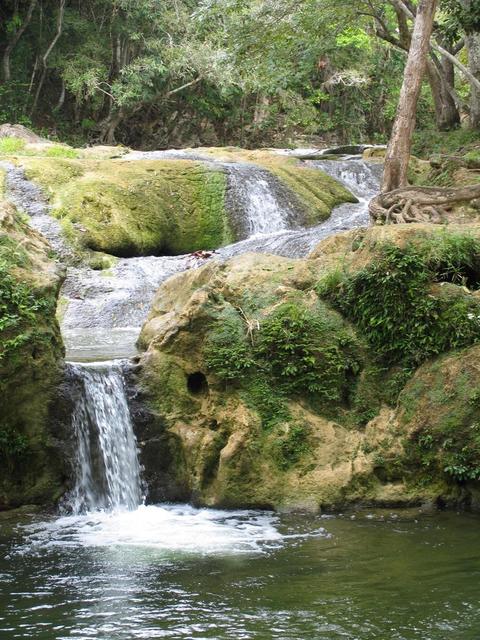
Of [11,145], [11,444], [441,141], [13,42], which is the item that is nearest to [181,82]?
[13,42]

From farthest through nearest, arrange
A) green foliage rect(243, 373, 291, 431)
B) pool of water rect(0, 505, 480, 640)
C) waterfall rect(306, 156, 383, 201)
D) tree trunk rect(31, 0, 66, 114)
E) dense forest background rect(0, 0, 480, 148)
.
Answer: tree trunk rect(31, 0, 66, 114) → dense forest background rect(0, 0, 480, 148) → waterfall rect(306, 156, 383, 201) → green foliage rect(243, 373, 291, 431) → pool of water rect(0, 505, 480, 640)

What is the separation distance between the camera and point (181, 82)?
31.6 meters

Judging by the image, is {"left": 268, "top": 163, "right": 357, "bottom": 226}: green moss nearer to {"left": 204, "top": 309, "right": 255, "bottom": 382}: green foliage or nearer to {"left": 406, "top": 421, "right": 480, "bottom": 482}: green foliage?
→ {"left": 204, "top": 309, "right": 255, "bottom": 382}: green foliage

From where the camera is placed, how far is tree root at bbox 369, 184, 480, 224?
11.5 m

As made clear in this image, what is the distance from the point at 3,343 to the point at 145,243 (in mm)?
8987

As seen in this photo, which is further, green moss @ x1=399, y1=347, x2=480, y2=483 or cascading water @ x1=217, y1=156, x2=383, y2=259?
cascading water @ x1=217, y1=156, x2=383, y2=259

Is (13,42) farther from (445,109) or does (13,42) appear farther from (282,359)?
(282,359)

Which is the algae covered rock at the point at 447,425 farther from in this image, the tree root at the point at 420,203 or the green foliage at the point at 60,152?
the green foliage at the point at 60,152

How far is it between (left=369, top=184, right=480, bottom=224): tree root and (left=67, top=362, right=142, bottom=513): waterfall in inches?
196

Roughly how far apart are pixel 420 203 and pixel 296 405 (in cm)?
483

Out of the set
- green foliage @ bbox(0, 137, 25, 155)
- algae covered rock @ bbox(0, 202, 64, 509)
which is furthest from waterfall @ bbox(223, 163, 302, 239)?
algae covered rock @ bbox(0, 202, 64, 509)

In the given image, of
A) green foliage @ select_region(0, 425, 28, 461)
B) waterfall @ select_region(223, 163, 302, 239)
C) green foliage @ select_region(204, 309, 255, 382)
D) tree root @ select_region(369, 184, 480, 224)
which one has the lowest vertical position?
green foliage @ select_region(0, 425, 28, 461)

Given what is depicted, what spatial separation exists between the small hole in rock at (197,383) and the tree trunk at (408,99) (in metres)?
5.94

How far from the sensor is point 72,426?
797 cm
